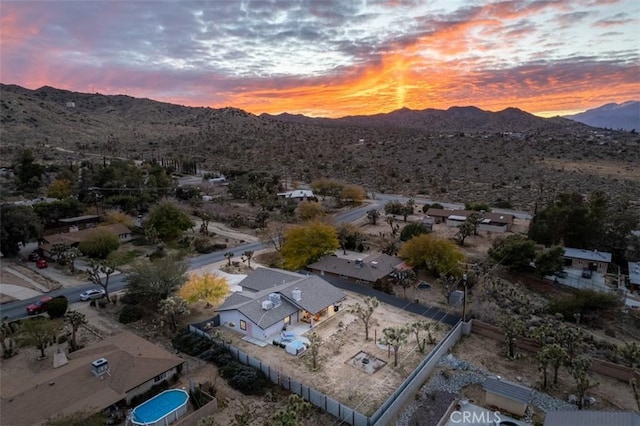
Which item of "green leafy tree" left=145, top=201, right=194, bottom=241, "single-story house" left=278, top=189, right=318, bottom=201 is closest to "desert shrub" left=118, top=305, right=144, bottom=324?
"green leafy tree" left=145, top=201, right=194, bottom=241

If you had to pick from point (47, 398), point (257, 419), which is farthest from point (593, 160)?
point (47, 398)

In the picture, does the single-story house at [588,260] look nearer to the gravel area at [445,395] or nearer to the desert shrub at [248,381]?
the gravel area at [445,395]

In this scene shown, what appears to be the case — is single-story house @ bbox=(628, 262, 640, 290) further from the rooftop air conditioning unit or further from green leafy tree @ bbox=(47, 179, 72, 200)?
green leafy tree @ bbox=(47, 179, 72, 200)

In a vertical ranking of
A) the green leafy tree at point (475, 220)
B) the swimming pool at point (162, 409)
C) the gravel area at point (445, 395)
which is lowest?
the gravel area at point (445, 395)

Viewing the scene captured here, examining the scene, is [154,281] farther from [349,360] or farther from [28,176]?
[28,176]

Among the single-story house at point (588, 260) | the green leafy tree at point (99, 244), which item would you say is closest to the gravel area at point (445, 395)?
the single-story house at point (588, 260)
